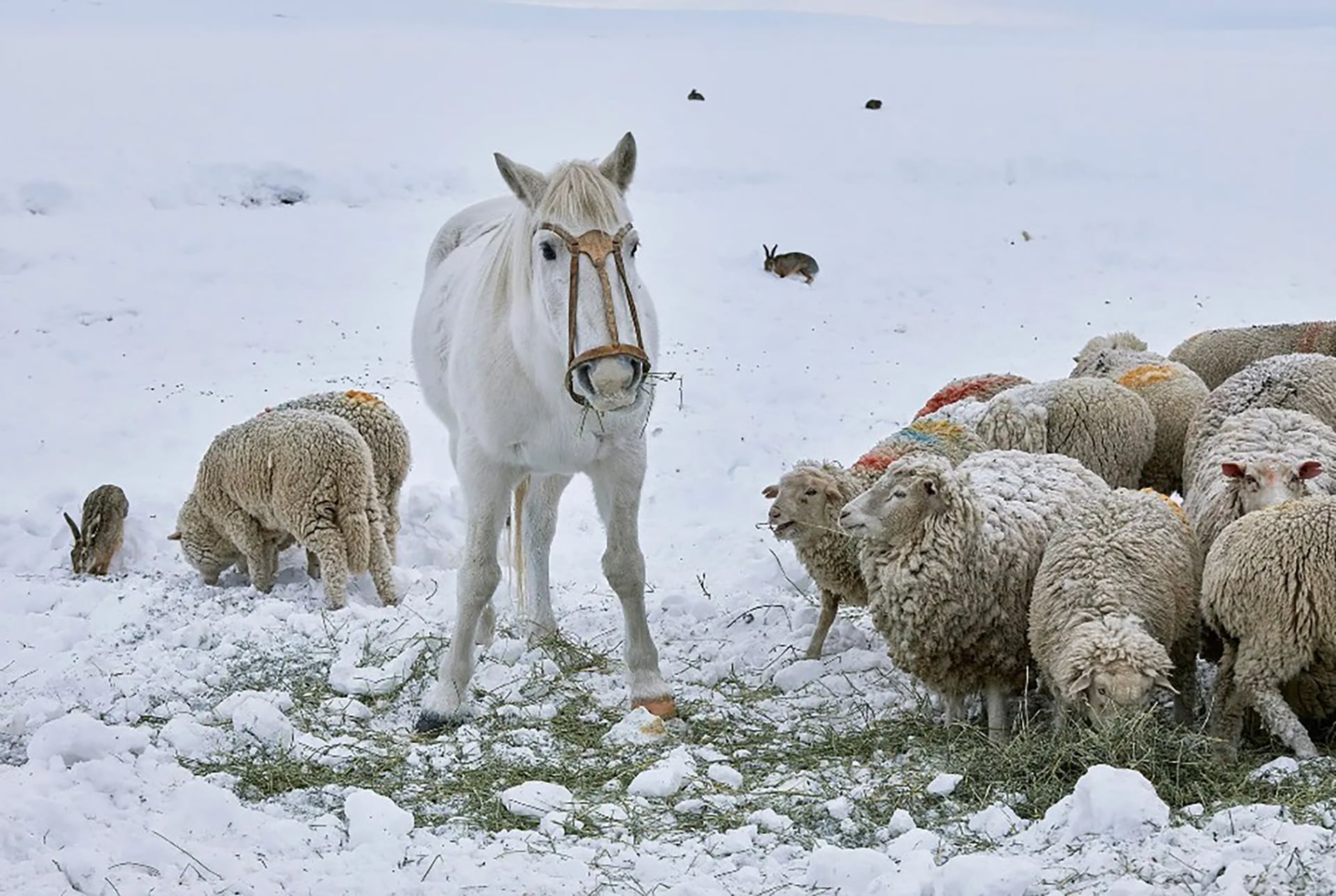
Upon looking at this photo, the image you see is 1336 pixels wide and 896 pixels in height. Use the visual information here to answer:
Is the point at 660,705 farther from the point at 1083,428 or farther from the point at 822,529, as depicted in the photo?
the point at 1083,428

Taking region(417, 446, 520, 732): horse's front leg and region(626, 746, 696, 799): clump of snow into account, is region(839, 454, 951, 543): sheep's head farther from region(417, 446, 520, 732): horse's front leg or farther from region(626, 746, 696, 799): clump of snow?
region(417, 446, 520, 732): horse's front leg

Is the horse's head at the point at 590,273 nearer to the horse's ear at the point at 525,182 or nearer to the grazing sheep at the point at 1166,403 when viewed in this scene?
the horse's ear at the point at 525,182

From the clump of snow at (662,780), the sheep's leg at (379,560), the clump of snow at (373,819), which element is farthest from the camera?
the sheep's leg at (379,560)

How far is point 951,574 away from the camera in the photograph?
5.80 m

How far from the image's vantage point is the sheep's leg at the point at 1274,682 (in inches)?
197

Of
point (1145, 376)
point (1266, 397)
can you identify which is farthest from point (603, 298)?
point (1145, 376)

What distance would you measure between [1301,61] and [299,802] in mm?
38288

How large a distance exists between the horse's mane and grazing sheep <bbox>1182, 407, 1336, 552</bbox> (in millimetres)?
2887

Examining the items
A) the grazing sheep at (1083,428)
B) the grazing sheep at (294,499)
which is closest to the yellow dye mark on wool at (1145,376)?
the grazing sheep at (1083,428)

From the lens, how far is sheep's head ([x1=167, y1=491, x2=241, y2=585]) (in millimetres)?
8703

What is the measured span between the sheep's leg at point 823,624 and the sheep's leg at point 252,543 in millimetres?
3543

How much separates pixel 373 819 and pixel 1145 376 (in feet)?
19.4

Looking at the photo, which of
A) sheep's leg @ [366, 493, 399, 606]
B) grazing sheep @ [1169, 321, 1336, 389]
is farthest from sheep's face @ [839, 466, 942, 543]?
grazing sheep @ [1169, 321, 1336, 389]

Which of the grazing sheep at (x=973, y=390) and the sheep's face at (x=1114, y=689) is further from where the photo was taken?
the grazing sheep at (x=973, y=390)
